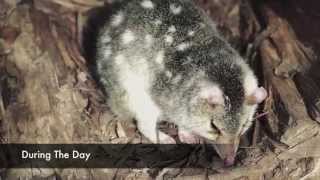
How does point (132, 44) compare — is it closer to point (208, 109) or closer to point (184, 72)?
point (184, 72)

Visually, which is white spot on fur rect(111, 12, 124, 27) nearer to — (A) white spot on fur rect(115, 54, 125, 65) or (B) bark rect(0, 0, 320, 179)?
(A) white spot on fur rect(115, 54, 125, 65)

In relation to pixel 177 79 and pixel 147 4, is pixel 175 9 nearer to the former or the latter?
pixel 147 4

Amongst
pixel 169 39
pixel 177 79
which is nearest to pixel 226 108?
pixel 177 79

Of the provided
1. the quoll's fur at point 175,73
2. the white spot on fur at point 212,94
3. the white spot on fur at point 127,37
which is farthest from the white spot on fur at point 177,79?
the white spot on fur at point 127,37

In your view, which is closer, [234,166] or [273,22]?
[234,166]

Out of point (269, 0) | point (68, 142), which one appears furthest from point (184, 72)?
point (269, 0)

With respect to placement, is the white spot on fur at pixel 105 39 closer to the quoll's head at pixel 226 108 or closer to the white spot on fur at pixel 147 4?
the white spot on fur at pixel 147 4
